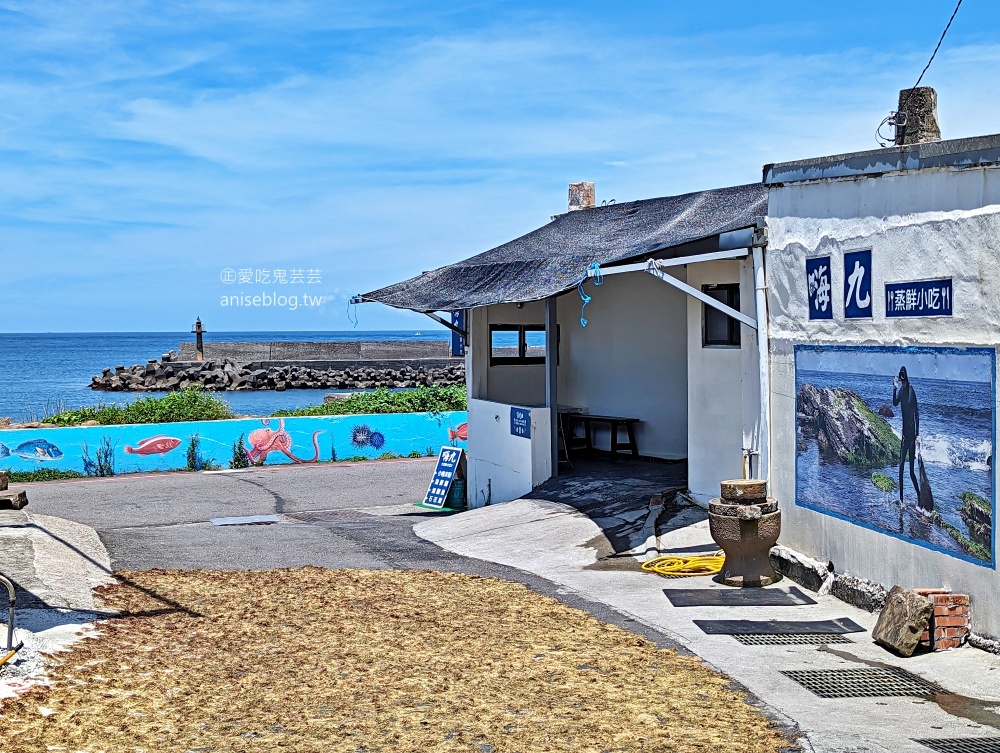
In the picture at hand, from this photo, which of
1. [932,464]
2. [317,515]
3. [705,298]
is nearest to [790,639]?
[932,464]

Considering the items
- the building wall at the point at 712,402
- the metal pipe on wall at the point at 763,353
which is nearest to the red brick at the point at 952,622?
the metal pipe on wall at the point at 763,353

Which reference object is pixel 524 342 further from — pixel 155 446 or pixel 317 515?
pixel 155 446

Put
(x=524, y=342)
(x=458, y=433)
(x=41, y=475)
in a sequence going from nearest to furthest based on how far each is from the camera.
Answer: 1. (x=524, y=342)
2. (x=41, y=475)
3. (x=458, y=433)

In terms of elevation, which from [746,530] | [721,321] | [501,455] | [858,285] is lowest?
[746,530]

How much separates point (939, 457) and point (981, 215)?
78.2 inches

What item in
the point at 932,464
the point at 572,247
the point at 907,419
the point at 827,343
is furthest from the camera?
the point at 572,247

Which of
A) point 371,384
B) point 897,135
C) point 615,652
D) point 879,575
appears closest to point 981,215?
point 897,135

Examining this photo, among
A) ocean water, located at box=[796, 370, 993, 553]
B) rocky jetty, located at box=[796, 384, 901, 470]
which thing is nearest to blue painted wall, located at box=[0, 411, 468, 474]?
rocky jetty, located at box=[796, 384, 901, 470]

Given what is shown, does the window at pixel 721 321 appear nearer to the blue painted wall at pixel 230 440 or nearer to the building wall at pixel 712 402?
the building wall at pixel 712 402

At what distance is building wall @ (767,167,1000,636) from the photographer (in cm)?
827

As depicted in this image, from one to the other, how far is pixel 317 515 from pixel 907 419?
37.6 ft

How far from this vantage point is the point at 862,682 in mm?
7688

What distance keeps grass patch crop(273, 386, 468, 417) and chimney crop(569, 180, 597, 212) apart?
36.5 ft

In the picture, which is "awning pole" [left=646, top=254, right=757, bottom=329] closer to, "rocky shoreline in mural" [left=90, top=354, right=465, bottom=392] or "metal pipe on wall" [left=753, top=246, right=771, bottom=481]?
"metal pipe on wall" [left=753, top=246, right=771, bottom=481]
